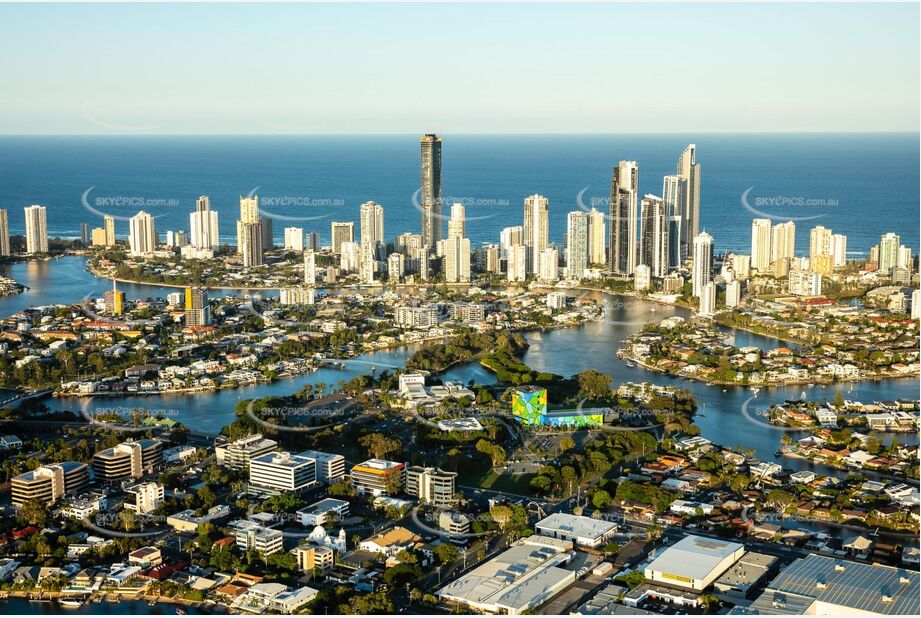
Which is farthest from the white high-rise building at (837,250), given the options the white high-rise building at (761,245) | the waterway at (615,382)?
the waterway at (615,382)

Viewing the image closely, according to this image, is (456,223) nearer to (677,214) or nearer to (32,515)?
(677,214)

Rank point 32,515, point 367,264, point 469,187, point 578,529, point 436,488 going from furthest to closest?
point 469,187 < point 367,264 < point 436,488 < point 32,515 < point 578,529

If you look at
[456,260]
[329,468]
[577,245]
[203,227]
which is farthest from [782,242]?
[329,468]

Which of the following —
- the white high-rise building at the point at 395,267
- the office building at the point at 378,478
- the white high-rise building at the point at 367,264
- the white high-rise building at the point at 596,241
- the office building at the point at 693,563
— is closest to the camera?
the office building at the point at 693,563

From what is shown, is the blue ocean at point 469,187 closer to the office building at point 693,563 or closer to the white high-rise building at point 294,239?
the white high-rise building at point 294,239

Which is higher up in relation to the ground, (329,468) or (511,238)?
(511,238)

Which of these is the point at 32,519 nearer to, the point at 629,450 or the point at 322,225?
the point at 629,450
